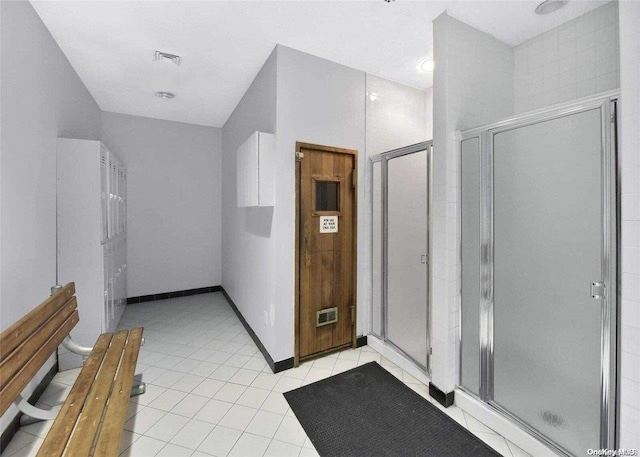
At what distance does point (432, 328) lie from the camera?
7.30 feet

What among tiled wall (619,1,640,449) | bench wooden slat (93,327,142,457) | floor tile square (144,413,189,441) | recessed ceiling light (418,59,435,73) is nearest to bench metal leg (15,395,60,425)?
bench wooden slat (93,327,142,457)

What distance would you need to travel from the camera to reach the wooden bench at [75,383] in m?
1.16

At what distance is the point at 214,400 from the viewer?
2117 mm

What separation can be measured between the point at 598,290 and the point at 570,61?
1.76 meters

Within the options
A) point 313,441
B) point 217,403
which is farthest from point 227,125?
point 313,441

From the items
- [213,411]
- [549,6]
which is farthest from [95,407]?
[549,6]

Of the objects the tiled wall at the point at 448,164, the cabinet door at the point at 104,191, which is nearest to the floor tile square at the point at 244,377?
the tiled wall at the point at 448,164

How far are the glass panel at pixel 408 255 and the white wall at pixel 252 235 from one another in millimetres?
Answer: 1032

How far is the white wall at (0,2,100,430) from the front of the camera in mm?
1759

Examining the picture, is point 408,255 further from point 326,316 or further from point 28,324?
point 28,324

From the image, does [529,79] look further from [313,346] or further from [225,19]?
[313,346]

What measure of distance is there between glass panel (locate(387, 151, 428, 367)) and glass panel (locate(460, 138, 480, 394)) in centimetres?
38

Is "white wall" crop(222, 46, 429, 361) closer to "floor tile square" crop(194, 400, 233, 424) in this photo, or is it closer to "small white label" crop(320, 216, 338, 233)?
"small white label" crop(320, 216, 338, 233)

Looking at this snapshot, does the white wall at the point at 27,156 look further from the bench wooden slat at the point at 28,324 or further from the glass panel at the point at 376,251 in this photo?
the glass panel at the point at 376,251
